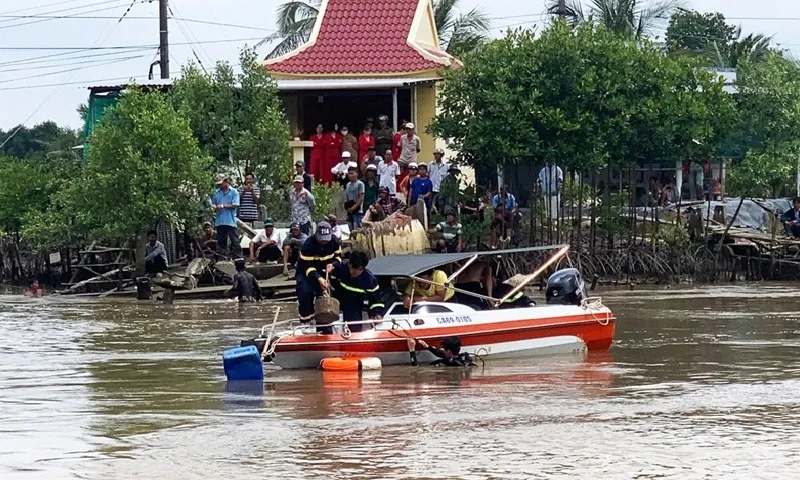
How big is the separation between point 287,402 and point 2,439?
329 cm

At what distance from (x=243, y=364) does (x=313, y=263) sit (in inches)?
93.8

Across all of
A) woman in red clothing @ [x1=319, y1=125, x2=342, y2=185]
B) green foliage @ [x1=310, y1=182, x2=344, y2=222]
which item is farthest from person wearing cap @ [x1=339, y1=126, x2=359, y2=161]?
green foliage @ [x1=310, y1=182, x2=344, y2=222]

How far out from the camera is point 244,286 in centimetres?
2800

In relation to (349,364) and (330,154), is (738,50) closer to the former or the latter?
(330,154)

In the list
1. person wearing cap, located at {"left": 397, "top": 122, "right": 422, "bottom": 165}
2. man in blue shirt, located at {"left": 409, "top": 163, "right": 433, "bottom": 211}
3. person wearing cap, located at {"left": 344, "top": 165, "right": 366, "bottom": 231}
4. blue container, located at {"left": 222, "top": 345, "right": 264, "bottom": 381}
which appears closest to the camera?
blue container, located at {"left": 222, "top": 345, "right": 264, "bottom": 381}

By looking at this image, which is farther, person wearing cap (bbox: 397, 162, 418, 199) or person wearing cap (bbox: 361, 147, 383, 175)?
person wearing cap (bbox: 361, 147, 383, 175)

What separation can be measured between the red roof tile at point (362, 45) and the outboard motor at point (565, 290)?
709 inches

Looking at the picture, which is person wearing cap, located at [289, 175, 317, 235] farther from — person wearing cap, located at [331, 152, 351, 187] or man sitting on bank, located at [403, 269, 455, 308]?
man sitting on bank, located at [403, 269, 455, 308]

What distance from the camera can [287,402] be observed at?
614 inches

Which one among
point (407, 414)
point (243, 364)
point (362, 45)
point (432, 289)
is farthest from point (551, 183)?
point (407, 414)

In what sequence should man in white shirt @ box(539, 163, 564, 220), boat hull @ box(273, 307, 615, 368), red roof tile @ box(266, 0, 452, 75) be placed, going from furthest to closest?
red roof tile @ box(266, 0, 452, 75) → man in white shirt @ box(539, 163, 564, 220) → boat hull @ box(273, 307, 615, 368)

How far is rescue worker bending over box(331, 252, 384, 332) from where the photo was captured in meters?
18.3

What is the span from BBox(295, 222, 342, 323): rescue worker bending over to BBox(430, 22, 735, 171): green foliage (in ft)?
45.4

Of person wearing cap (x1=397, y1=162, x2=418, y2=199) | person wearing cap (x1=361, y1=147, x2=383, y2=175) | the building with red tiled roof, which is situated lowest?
person wearing cap (x1=397, y1=162, x2=418, y2=199)
